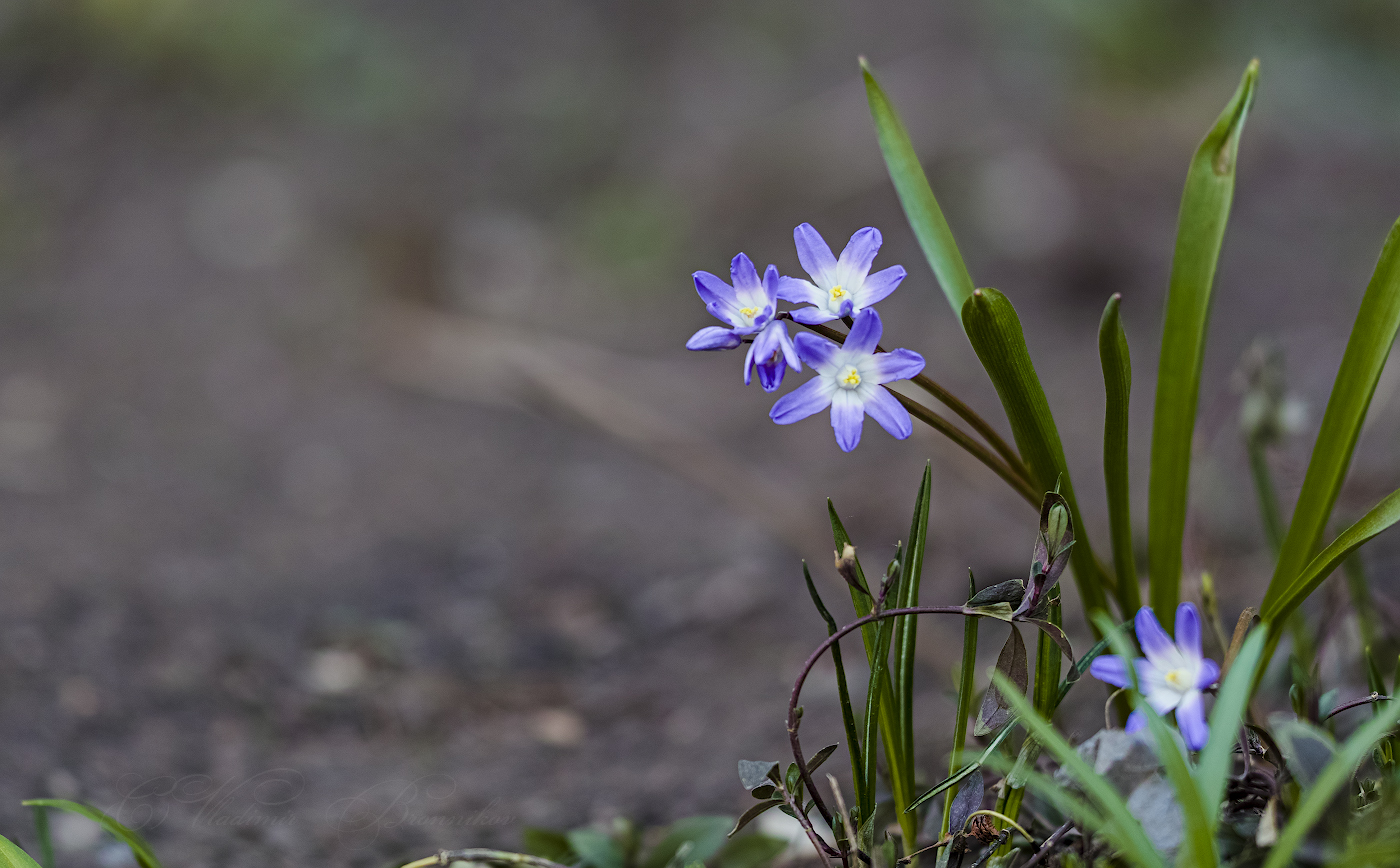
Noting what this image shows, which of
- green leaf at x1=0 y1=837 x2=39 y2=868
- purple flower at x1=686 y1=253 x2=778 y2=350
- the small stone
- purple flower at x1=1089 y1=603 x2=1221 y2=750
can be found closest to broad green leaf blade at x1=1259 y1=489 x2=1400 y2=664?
purple flower at x1=1089 y1=603 x2=1221 y2=750

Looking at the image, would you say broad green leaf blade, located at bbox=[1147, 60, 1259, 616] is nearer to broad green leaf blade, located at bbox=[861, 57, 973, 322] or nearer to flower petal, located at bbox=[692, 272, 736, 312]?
broad green leaf blade, located at bbox=[861, 57, 973, 322]

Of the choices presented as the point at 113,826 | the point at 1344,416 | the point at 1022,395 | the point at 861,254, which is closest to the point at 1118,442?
the point at 1022,395

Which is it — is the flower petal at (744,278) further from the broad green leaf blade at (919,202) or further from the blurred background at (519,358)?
the blurred background at (519,358)

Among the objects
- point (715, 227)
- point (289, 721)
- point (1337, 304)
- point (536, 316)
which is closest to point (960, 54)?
point (715, 227)

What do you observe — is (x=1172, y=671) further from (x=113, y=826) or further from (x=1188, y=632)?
(x=113, y=826)

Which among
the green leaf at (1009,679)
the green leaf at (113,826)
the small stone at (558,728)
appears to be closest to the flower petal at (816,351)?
the green leaf at (1009,679)

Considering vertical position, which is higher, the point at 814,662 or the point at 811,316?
the point at 811,316
